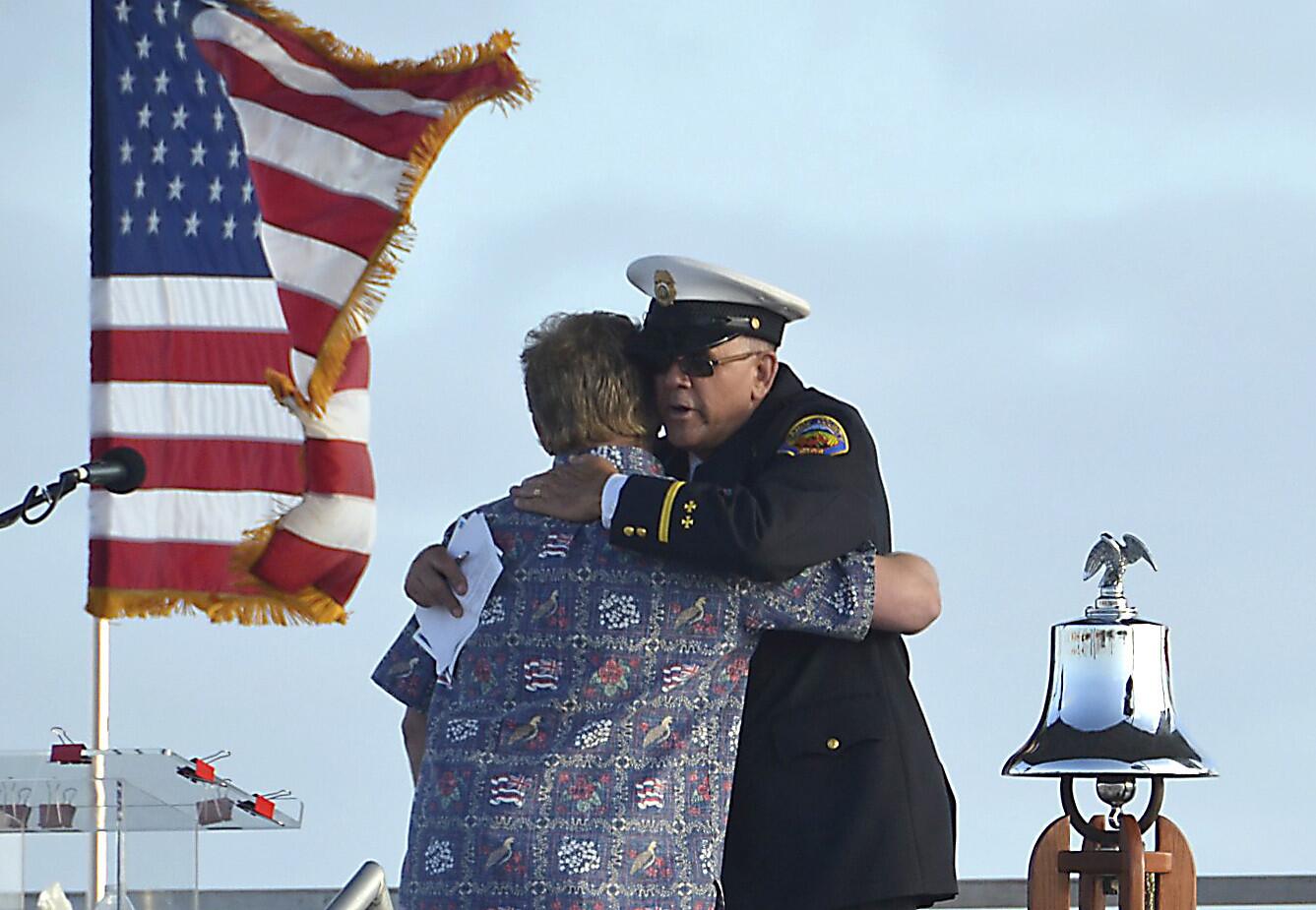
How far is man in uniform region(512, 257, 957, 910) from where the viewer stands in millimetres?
2055

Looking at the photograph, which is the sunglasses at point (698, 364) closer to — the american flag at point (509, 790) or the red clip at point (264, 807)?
the american flag at point (509, 790)

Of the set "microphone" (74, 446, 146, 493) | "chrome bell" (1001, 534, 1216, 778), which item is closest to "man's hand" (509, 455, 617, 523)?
"microphone" (74, 446, 146, 493)

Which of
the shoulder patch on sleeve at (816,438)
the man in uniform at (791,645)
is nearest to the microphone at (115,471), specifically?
the man in uniform at (791,645)

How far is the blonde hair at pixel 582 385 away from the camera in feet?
7.02

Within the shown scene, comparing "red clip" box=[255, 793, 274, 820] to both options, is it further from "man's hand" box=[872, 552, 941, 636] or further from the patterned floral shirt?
"man's hand" box=[872, 552, 941, 636]

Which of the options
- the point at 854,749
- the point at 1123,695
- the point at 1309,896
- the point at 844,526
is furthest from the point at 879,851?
the point at 1309,896

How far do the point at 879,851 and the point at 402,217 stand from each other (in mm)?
3276

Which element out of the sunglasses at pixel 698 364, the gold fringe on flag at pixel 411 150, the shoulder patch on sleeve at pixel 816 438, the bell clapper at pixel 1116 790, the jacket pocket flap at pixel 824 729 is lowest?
the bell clapper at pixel 1116 790

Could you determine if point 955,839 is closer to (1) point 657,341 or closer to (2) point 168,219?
(1) point 657,341

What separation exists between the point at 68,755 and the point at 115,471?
0.68 meters

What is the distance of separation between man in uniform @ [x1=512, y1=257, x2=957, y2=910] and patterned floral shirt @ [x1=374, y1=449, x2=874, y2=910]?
0.05 m

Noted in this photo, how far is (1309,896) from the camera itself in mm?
4328

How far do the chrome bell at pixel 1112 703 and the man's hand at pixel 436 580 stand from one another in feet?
3.45

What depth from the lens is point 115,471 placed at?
8.59 ft
